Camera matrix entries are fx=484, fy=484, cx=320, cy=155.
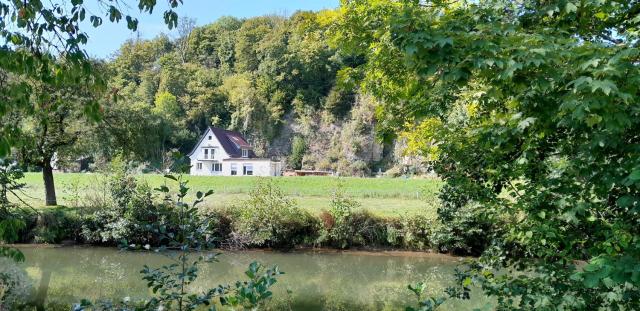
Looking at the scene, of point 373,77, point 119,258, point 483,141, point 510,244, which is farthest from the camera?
point 119,258

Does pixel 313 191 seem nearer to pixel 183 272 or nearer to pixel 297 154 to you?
pixel 183 272

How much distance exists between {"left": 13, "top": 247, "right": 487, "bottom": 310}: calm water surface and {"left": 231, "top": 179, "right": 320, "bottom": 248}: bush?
21.8 inches

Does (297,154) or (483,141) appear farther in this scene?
(297,154)

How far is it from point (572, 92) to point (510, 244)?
2.55 metres

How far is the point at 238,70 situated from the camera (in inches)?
2618

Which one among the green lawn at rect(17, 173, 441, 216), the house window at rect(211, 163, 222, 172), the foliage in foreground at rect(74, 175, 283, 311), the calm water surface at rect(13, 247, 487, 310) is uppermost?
the house window at rect(211, 163, 222, 172)

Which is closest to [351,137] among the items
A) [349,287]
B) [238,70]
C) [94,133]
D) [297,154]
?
[297,154]

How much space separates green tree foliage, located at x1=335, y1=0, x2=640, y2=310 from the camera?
2.12 metres

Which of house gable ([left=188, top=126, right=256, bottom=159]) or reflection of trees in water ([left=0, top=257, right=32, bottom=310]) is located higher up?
house gable ([left=188, top=126, right=256, bottom=159])

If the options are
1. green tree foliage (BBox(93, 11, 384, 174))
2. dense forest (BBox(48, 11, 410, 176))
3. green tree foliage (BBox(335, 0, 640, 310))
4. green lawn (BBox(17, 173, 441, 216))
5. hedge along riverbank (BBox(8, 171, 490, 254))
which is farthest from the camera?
green tree foliage (BBox(93, 11, 384, 174))

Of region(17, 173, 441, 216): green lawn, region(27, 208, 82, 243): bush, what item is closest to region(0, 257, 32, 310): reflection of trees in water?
region(17, 173, 441, 216): green lawn

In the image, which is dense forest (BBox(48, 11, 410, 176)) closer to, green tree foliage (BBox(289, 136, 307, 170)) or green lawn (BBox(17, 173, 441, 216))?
green tree foliage (BBox(289, 136, 307, 170))

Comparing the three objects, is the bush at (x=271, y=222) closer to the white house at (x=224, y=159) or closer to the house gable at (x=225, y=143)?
the white house at (x=224, y=159)

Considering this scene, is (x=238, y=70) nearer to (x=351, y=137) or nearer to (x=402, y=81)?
(x=351, y=137)
